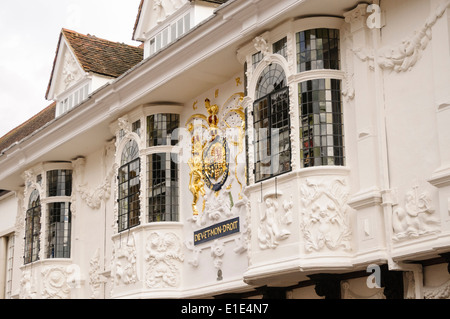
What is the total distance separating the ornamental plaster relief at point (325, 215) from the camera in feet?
48.1

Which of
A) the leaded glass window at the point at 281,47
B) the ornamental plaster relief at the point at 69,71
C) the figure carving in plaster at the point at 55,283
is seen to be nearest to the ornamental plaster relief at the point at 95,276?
the figure carving in plaster at the point at 55,283

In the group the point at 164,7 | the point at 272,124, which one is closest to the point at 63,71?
the point at 164,7

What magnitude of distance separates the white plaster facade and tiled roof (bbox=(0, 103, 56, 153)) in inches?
296

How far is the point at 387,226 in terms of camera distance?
45.9 ft

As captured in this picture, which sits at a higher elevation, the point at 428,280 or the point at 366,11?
the point at 366,11

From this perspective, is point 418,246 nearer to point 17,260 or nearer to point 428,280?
point 428,280

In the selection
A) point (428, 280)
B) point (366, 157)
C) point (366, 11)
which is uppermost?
point (366, 11)

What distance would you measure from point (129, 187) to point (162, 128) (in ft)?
5.18

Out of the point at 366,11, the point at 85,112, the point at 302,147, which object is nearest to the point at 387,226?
the point at 302,147

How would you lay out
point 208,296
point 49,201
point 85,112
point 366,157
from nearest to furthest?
point 366,157 < point 208,296 < point 85,112 < point 49,201

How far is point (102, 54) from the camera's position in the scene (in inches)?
969

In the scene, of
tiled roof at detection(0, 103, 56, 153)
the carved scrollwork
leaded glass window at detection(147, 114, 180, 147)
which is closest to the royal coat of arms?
leaded glass window at detection(147, 114, 180, 147)

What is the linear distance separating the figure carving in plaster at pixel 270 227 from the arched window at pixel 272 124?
591mm

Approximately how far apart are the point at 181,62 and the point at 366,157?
5.65 meters
